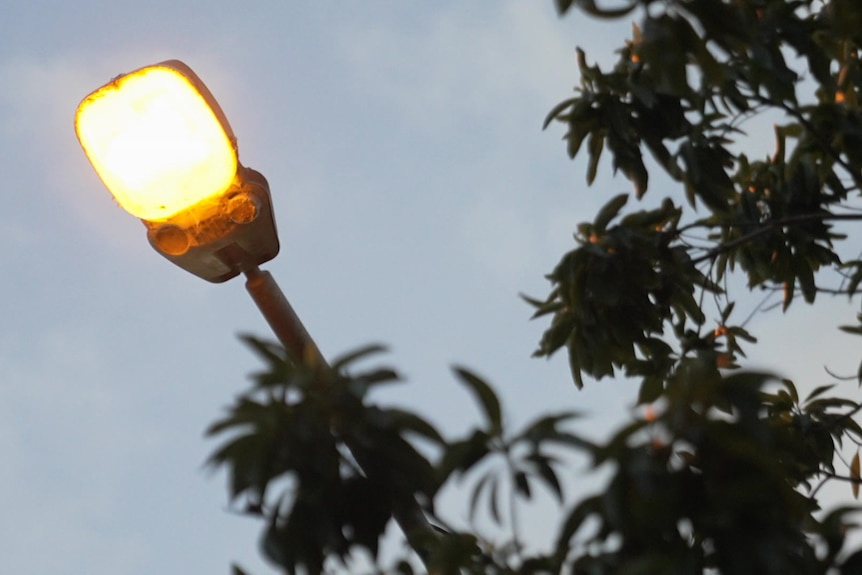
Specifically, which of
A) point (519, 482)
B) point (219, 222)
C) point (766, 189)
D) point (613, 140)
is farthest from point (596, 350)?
point (519, 482)

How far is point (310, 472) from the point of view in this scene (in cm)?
274

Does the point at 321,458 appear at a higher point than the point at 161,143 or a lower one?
lower

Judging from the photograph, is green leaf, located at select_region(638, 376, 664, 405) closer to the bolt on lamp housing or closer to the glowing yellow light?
the bolt on lamp housing

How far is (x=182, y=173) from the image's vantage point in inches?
148

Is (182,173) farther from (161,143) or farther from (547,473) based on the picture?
(547,473)

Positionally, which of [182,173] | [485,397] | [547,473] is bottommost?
[547,473]

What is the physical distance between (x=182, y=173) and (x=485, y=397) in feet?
5.00

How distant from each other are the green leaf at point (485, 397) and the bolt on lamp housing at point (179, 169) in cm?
140

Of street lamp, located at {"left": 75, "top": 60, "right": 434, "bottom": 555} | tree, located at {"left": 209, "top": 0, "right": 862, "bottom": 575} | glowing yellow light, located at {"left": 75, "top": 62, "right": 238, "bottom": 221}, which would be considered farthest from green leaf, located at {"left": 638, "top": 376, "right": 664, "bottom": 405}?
glowing yellow light, located at {"left": 75, "top": 62, "right": 238, "bottom": 221}

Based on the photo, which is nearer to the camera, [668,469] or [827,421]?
[668,469]

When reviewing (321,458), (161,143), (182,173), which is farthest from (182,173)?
(321,458)

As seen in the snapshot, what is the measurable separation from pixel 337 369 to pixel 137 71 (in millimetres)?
1590

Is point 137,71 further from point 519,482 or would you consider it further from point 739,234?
point 739,234

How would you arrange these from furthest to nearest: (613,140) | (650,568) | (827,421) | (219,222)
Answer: (827,421) → (613,140) → (219,222) → (650,568)
